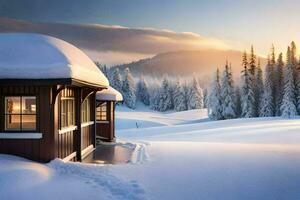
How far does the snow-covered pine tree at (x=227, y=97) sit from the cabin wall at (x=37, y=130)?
189ft

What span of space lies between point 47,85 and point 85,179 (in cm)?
303

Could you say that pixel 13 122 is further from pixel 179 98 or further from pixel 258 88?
pixel 179 98

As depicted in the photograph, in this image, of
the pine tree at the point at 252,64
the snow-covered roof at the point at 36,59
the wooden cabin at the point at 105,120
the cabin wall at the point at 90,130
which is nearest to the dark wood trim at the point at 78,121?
the snow-covered roof at the point at 36,59

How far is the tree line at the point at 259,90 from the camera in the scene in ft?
195

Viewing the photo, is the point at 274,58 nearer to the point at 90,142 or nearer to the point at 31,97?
the point at 90,142

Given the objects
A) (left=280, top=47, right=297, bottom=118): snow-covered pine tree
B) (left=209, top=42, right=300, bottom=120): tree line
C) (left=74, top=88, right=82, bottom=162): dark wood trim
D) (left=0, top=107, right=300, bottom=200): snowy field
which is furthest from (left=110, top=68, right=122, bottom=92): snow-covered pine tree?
(left=0, top=107, right=300, bottom=200): snowy field

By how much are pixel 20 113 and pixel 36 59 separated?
1.65m

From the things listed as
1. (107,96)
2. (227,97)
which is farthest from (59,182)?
(227,97)

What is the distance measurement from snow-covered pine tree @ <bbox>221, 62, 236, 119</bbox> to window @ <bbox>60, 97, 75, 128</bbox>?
55192 millimetres

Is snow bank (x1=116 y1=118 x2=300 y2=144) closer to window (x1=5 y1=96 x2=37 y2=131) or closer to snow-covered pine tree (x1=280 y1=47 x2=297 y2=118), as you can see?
window (x1=5 y1=96 x2=37 y2=131)

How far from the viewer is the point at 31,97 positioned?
11.6 m

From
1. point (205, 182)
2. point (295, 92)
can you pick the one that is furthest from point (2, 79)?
point (295, 92)

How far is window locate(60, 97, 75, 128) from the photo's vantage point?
1270 centimetres

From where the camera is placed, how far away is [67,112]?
13344 mm
